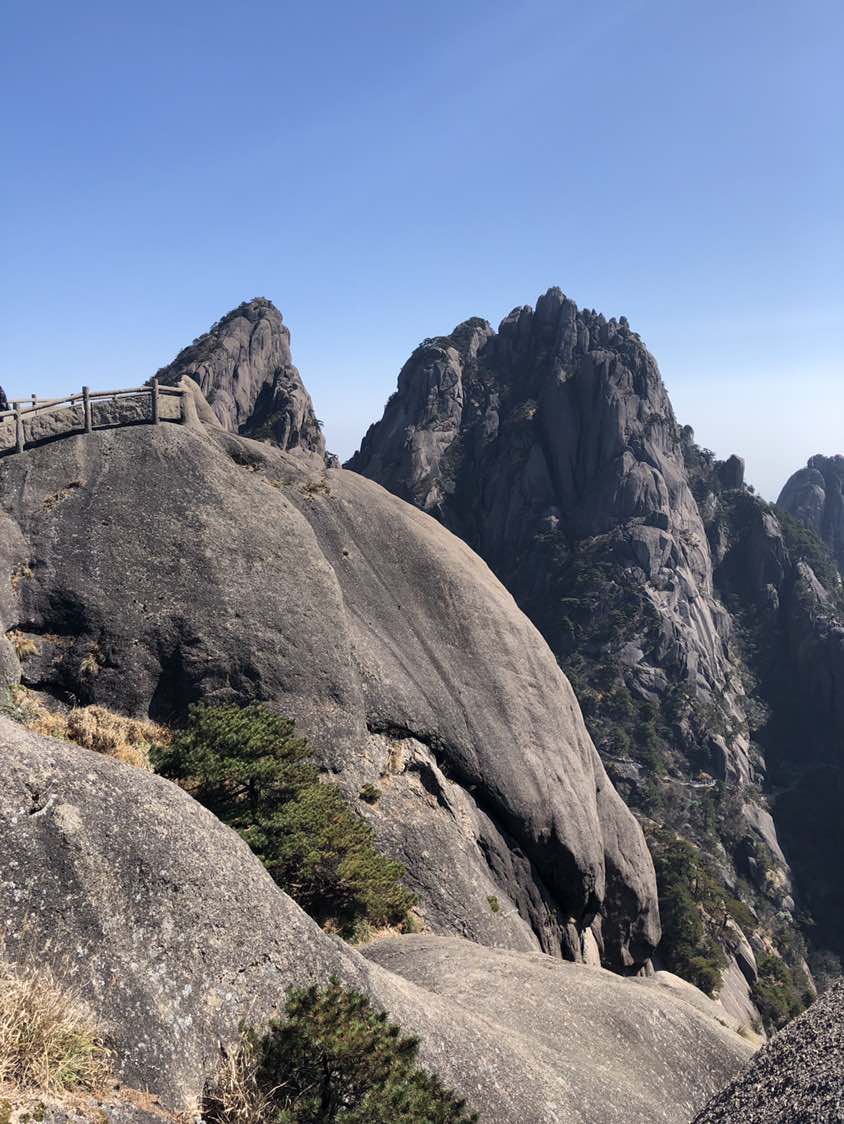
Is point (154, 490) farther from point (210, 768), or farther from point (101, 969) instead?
point (101, 969)

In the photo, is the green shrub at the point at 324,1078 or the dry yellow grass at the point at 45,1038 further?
the green shrub at the point at 324,1078

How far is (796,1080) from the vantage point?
11.6m

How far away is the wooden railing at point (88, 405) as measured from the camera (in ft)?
86.8

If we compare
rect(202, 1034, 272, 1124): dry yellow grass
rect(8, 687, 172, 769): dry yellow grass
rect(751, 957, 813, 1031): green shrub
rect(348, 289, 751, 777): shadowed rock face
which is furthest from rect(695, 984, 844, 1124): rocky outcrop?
rect(348, 289, 751, 777): shadowed rock face

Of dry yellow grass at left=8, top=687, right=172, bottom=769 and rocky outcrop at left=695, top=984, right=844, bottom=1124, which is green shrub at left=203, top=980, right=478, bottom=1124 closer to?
rocky outcrop at left=695, top=984, right=844, bottom=1124

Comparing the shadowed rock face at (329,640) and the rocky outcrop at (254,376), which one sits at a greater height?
the rocky outcrop at (254,376)

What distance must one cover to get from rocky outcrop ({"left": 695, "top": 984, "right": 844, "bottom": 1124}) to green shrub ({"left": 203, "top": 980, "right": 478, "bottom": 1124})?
15.5 ft

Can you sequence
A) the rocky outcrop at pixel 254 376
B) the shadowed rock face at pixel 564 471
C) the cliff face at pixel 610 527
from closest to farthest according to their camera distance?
the cliff face at pixel 610 527, the rocky outcrop at pixel 254 376, the shadowed rock face at pixel 564 471

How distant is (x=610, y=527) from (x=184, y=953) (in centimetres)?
14030

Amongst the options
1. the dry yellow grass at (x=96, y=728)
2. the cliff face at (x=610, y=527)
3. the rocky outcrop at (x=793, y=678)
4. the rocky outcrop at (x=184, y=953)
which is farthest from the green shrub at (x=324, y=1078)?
the rocky outcrop at (x=793, y=678)

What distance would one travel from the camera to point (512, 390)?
172875 mm

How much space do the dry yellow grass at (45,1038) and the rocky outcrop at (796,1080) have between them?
8937 millimetres

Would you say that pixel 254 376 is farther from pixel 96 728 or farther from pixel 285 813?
pixel 285 813

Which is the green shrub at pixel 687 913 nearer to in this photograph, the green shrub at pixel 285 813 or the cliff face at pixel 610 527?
the cliff face at pixel 610 527
